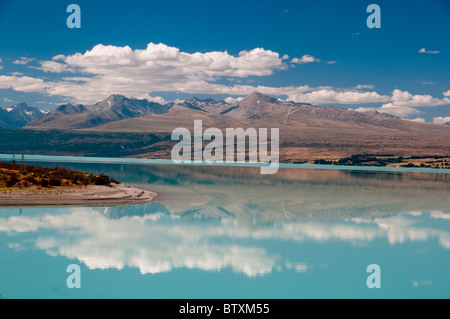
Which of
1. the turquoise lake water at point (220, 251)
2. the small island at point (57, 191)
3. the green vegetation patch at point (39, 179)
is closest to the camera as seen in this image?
the turquoise lake water at point (220, 251)

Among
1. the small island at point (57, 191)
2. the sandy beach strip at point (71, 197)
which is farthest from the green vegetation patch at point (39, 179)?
the sandy beach strip at point (71, 197)

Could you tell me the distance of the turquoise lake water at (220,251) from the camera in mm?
16594

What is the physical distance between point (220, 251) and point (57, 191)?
2203cm

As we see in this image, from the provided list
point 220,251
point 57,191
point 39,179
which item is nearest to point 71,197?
point 57,191

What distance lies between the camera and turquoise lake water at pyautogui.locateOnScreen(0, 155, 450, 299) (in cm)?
1659

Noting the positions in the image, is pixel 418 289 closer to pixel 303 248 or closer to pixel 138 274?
pixel 303 248

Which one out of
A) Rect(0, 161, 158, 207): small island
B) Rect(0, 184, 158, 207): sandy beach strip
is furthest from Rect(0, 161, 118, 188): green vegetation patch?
Rect(0, 184, 158, 207): sandy beach strip

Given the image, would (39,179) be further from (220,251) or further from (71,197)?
(220,251)

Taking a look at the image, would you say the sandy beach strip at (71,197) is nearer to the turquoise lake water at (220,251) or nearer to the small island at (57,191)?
the small island at (57,191)

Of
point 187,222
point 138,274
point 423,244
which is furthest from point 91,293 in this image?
point 423,244

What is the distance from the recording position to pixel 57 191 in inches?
1496

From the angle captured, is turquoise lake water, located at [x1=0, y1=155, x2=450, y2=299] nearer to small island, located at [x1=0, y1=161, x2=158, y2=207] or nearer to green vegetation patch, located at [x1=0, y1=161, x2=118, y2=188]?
small island, located at [x1=0, y1=161, x2=158, y2=207]

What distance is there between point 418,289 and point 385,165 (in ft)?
516

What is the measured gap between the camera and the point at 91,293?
15672 millimetres
